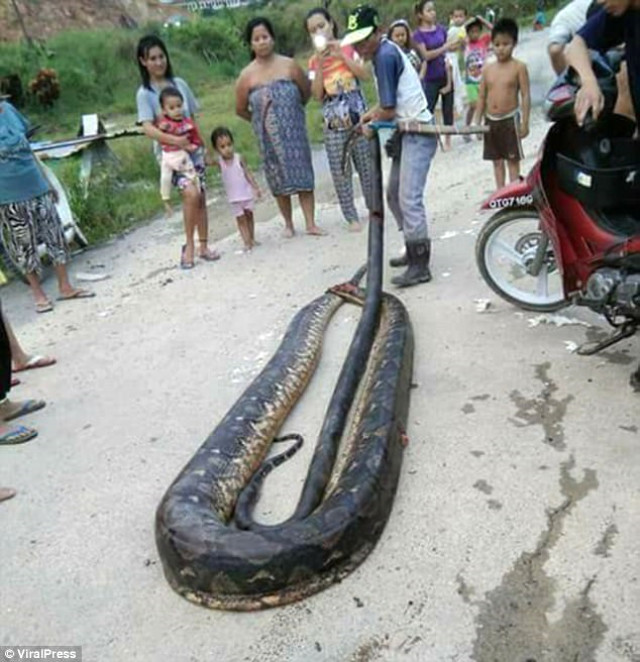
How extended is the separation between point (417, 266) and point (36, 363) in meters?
3.16

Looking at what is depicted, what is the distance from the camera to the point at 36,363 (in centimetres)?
557

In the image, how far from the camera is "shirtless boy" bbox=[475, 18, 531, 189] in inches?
271

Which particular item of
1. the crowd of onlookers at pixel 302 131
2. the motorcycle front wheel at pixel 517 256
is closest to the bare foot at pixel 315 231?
the crowd of onlookers at pixel 302 131

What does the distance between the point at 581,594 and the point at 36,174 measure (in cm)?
570

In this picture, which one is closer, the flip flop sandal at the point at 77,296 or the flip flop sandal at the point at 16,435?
the flip flop sandal at the point at 16,435

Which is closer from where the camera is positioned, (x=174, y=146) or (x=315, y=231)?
(x=174, y=146)

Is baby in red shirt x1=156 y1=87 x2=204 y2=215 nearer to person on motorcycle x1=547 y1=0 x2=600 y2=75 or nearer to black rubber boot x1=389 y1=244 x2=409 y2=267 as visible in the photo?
black rubber boot x1=389 y1=244 x2=409 y2=267

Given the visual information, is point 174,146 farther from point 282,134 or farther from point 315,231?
point 315,231

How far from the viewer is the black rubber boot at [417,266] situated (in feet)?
19.4

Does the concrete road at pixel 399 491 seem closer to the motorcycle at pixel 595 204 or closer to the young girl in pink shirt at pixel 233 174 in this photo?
the motorcycle at pixel 595 204

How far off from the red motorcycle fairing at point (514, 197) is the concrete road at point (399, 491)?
2.57ft

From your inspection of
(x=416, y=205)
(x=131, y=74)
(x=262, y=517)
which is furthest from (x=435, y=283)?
(x=131, y=74)
